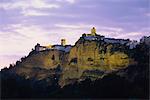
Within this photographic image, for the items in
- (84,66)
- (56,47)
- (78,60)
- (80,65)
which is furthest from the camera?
(56,47)

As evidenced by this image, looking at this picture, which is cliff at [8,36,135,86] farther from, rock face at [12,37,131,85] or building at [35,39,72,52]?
building at [35,39,72,52]

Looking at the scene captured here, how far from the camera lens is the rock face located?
68812mm

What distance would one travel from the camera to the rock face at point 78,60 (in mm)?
68812

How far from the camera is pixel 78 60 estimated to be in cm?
7512

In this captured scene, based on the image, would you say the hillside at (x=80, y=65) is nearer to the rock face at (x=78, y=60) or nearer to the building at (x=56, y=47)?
the rock face at (x=78, y=60)

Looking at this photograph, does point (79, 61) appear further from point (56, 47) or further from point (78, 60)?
point (56, 47)

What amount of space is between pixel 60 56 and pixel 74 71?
8.33 m

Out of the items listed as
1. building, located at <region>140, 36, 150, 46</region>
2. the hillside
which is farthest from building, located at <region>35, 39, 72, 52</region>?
building, located at <region>140, 36, 150, 46</region>

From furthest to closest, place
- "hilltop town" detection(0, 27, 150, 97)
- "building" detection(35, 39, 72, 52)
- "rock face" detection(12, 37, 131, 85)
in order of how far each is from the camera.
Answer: "building" detection(35, 39, 72, 52) < "rock face" detection(12, 37, 131, 85) < "hilltop town" detection(0, 27, 150, 97)

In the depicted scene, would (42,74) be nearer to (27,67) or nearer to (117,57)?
(27,67)

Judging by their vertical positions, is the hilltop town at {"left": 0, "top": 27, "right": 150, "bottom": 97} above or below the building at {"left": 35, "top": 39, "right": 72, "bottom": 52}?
below

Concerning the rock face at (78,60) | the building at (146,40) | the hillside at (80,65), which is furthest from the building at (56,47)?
the building at (146,40)

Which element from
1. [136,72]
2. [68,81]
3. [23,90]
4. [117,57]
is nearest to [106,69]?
[117,57]

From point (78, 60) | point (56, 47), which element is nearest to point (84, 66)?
point (78, 60)
